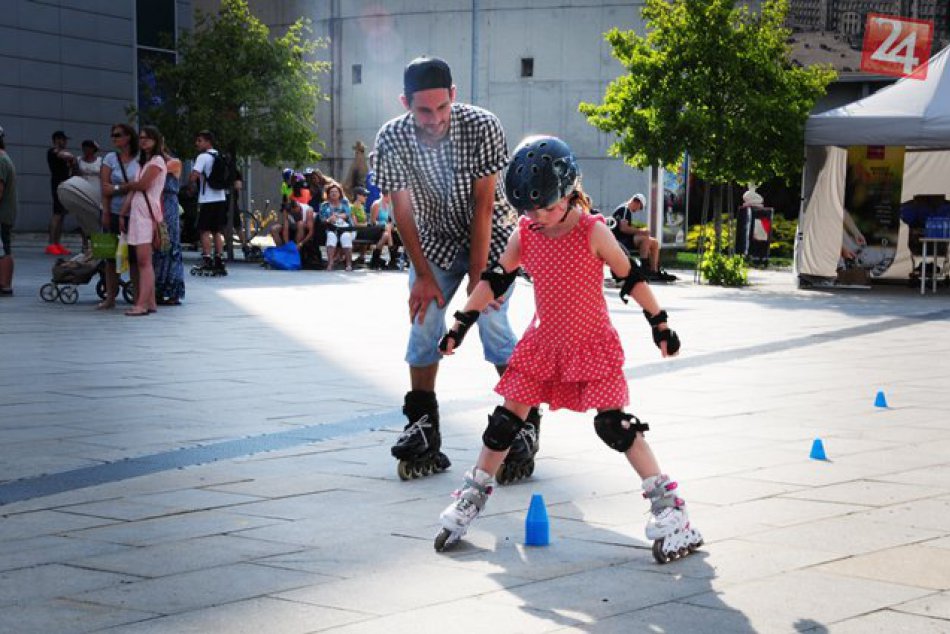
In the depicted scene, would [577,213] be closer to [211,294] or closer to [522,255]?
[522,255]

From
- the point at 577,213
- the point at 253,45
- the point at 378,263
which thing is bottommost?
the point at 378,263

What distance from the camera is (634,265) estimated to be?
4832mm

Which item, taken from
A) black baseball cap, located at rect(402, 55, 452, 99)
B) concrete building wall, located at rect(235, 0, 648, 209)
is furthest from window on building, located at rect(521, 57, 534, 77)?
black baseball cap, located at rect(402, 55, 452, 99)

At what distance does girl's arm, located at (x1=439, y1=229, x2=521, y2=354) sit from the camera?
4.82 metres

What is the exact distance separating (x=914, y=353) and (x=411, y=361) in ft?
22.0

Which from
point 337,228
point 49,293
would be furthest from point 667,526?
point 337,228

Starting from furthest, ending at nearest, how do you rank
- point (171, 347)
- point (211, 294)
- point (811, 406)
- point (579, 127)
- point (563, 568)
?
point (579, 127), point (211, 294), point (171, 347), point (811, 406), point (563, 568)

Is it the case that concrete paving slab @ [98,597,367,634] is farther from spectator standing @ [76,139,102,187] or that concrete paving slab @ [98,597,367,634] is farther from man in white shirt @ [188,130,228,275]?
spectator standing @ [76,139,102,187]

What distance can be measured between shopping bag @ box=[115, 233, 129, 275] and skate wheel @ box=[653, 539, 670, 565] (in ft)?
31.9

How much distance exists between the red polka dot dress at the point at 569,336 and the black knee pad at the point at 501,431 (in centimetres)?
9

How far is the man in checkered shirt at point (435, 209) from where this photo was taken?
5629mm

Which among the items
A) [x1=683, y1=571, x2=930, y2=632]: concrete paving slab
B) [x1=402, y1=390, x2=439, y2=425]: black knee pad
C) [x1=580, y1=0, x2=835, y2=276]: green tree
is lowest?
[x1=683, y1=571, x2=930, y2=632]: concrete paving slab

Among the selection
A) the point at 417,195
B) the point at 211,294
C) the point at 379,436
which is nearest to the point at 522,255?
the point at 417,195

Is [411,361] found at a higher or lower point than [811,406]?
higher
